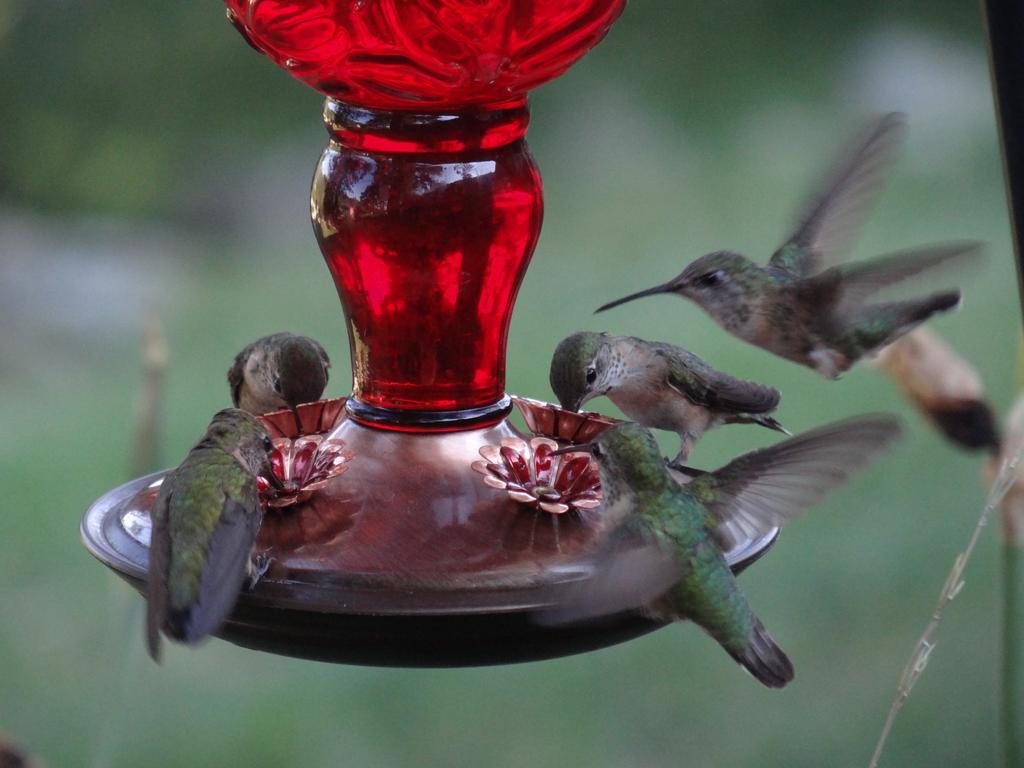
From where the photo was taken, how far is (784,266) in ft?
10.1

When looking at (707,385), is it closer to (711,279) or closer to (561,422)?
(711,279)

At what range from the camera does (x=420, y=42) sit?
2.05m

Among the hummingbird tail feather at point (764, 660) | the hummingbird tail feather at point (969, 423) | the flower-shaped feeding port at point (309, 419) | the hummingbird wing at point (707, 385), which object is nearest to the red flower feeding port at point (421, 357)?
the flower-shaped feeding port at point (309, 419)

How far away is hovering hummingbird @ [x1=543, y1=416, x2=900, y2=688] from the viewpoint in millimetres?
2127

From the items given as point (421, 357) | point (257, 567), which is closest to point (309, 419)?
point (421, 357)

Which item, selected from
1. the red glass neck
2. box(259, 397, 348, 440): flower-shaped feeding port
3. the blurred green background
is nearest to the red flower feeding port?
the red glass neck

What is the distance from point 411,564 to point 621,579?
26cm

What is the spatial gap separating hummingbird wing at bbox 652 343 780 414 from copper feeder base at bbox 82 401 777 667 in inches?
28.4

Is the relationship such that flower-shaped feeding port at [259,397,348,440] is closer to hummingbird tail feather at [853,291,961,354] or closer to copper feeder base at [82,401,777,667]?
copper feeder base at [82,401,777,667]

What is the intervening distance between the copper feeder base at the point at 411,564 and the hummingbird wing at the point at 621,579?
2cm

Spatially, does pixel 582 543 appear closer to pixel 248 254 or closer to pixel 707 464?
pixel 707 464

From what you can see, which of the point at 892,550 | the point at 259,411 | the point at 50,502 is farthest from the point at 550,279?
the point at 259,411

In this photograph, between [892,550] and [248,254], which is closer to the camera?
[892,550]

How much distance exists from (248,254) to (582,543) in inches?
225
